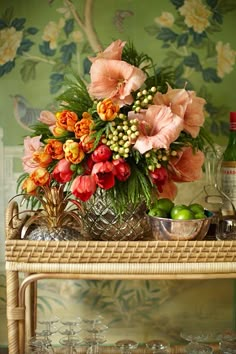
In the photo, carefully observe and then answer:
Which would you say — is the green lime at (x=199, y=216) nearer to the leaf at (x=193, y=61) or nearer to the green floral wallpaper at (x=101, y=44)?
the green floral wallpaper at (x=101, y=44)

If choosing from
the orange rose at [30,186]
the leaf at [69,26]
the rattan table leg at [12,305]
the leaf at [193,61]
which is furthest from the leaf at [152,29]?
the rattan table leg at [12,305]

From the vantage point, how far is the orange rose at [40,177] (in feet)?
3.87

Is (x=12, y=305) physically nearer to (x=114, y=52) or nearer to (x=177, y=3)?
(x=114, y=52)

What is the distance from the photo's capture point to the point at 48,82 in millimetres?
1571

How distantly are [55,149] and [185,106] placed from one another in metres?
0.32

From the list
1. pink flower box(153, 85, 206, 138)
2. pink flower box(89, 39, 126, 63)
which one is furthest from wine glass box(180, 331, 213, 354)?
pink flower box(89, 39, 126, 63)

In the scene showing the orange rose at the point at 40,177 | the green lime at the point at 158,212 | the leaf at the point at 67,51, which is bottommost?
the green lime at the point at 158,212

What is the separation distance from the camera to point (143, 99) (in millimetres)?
1169

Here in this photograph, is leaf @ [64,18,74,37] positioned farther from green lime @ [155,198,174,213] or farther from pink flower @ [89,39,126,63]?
green lime @ [155,198,174,213]

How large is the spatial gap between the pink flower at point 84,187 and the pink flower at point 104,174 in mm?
17

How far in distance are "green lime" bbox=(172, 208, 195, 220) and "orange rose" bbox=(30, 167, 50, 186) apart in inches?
12.5

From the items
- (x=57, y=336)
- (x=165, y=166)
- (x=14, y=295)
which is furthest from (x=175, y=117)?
(x=57, y=336)

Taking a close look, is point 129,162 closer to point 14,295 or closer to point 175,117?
point 175,117

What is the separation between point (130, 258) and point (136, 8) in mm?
813
